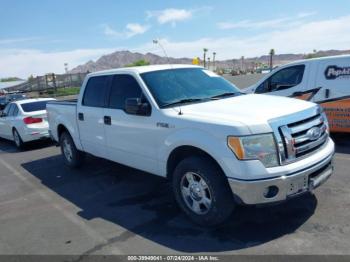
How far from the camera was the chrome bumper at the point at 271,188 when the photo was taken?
3.69 m

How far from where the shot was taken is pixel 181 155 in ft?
15.0

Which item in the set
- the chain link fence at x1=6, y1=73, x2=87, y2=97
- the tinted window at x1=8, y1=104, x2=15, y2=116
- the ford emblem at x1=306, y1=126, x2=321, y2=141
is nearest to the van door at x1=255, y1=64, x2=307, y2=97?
the ford emblem at x1=306, y1=126, x2=321, y2=141

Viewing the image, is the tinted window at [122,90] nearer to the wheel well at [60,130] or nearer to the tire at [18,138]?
the wheel well at [60,130]

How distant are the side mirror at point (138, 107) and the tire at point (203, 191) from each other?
3.05ft

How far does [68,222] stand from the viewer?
4777 mm

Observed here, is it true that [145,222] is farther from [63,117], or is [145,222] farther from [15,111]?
[15,111]

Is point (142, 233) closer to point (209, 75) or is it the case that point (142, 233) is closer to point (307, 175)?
point (307, 175)

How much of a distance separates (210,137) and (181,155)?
2.36 ft

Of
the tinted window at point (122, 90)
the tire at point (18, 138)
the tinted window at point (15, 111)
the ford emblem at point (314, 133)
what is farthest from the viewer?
the tinted window at point (15, 111)

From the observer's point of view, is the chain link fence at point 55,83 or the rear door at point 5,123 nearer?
the rear door at point 5,123

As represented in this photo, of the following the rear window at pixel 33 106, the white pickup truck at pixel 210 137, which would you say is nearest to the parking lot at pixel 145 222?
the white pickup truck at pixel 210 137

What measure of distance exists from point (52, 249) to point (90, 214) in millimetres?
979

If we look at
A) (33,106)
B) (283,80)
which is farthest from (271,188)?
(33,106)

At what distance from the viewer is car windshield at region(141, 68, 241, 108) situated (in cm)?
489
